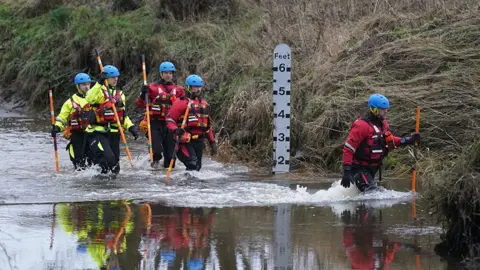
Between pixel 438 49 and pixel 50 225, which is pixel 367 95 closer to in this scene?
pixel 438 49

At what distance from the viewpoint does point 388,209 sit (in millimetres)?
11188

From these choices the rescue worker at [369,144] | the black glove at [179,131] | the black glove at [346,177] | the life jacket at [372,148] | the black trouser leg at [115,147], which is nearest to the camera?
the black glove at [346,177]

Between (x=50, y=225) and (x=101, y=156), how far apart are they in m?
4.24

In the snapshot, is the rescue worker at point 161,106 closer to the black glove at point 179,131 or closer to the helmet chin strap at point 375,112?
the black glove at point 179,131

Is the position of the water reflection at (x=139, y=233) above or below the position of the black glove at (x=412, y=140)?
below

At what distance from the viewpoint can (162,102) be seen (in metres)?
15.8

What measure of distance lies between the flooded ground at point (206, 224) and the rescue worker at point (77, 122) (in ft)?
1.50

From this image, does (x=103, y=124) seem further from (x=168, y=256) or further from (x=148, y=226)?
(x=168, y=256)

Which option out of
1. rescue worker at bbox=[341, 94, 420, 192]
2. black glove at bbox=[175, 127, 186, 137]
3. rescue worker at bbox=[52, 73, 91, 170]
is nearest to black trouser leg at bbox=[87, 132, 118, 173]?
rescue worker at bbox=[52, 73, 91, 170]

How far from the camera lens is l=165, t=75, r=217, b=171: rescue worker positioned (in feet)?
46.4

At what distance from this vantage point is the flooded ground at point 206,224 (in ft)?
28.2

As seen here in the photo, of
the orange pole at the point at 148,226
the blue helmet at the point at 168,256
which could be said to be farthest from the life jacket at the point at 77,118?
the blue helmet at the point at 168,256

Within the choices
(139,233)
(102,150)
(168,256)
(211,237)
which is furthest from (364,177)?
(102,150)

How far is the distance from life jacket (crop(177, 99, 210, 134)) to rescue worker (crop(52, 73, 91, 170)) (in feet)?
5.63
